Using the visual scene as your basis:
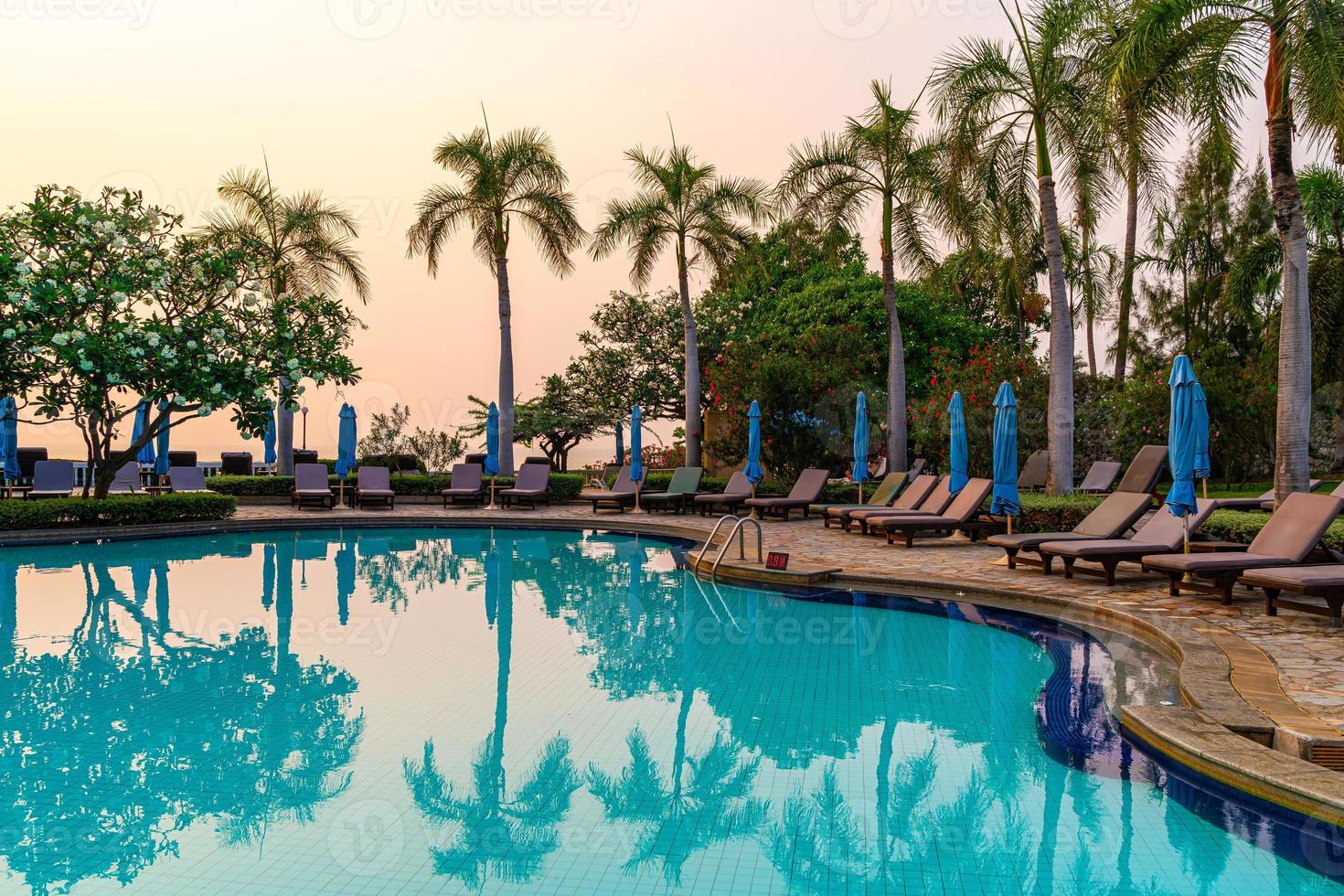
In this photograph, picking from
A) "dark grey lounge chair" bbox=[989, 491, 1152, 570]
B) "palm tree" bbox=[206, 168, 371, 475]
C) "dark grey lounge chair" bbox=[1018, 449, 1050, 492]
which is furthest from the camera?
"palm tree" bbox=[206, 168, 371, 475]

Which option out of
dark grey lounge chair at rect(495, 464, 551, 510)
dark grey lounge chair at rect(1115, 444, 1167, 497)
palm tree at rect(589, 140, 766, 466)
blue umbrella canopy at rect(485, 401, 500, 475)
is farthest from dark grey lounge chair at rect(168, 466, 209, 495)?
dark grey lounge chair at rect(1115, 444, 1167, 497)

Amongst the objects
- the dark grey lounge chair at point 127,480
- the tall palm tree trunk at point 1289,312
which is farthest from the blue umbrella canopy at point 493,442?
the tall palm tree trunk at point 1289,312

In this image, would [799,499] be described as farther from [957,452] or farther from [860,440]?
[957,452]

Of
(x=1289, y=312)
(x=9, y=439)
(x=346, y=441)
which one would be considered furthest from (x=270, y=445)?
(x=1289, y=312)

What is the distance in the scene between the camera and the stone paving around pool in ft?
20.7

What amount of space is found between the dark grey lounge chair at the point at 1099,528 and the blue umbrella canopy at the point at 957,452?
11.0 ft

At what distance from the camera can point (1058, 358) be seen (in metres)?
14.9

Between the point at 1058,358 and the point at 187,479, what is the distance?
61.7 ft

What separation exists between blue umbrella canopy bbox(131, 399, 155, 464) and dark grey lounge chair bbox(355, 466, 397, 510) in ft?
15.0

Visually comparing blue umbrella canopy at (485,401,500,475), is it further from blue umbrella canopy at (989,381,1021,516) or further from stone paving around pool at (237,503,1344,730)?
blue umbrella canopy at (989,381,1021,516)

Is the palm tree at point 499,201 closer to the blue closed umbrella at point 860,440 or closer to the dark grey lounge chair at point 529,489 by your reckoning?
the dark grey lounge chair at point 529,489

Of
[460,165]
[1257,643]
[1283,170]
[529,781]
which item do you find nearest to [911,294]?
[460,165]

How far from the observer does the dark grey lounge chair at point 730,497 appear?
19.5 m

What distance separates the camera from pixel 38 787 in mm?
5023
